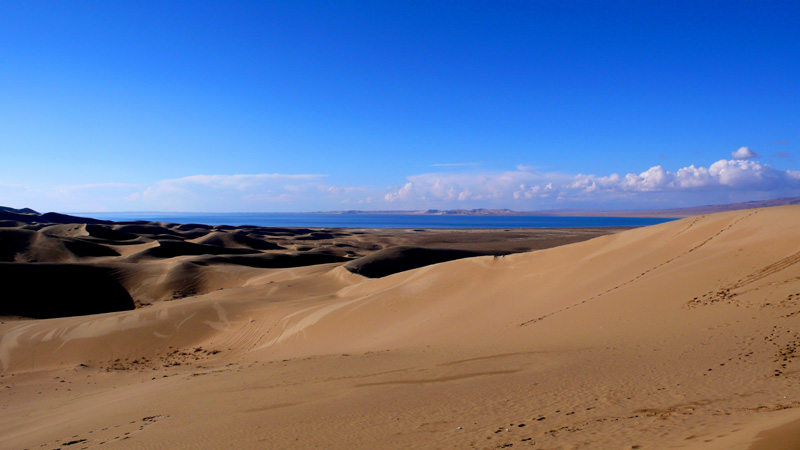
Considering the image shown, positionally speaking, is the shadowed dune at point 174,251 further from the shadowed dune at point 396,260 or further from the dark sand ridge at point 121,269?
the shadowed dune at point 396,260

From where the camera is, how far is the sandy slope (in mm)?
5711

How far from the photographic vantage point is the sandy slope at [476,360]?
571cm

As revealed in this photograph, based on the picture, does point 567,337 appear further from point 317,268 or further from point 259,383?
point 317,268

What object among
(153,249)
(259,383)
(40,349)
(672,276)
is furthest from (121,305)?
(672,276)

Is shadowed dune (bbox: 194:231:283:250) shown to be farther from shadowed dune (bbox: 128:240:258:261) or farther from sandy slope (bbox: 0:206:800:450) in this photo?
sandy slope (bbox: 0:206:800:450)

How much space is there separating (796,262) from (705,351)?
5473mm

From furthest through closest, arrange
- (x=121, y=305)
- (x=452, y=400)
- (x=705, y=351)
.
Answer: (x=121, y=305) < (x=705, y=351) < (x=452, y=400)

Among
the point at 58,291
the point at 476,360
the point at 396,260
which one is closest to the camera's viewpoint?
the point at 476,360

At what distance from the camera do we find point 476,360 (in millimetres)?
9445

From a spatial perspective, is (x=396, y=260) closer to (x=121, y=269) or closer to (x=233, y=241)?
(x=121, y=269)

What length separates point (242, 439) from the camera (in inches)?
244

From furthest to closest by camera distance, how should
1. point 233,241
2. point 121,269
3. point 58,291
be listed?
point 233,241
point 121,269
point 58,291

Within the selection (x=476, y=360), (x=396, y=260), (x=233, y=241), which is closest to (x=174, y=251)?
(x=233, y=241)

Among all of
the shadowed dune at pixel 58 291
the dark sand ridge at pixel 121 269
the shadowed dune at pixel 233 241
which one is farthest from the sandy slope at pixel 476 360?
the shadowed dune at pixel 233 241
